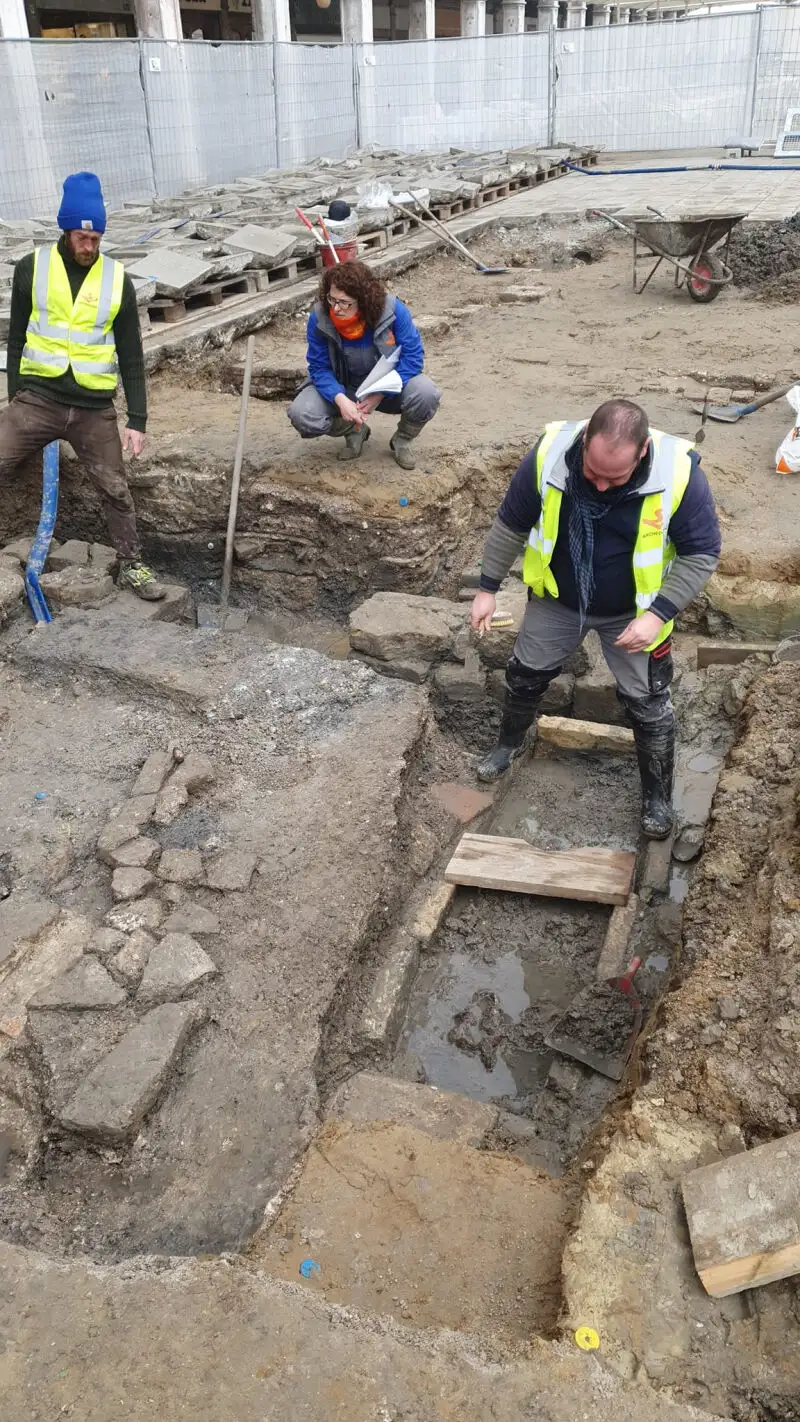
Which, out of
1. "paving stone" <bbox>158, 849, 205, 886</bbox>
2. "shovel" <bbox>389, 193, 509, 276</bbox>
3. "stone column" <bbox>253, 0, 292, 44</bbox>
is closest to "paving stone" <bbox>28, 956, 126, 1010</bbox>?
"paving stone" <bbox>158, 849, 205, 886</bbox>

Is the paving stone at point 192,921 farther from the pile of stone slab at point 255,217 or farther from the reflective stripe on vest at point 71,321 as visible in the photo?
the pile of stone slab at point 255,217

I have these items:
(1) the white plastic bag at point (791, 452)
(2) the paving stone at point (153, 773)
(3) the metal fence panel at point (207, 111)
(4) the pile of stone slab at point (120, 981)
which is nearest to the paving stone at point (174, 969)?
(4) the pile of stone slab at point (120, 981)

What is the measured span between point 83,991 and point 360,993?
3.25 feet

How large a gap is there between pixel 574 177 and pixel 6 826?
19317mm

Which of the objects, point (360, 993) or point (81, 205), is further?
point (81, 205)

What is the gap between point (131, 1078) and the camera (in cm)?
295

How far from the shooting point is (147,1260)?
93.7 inches

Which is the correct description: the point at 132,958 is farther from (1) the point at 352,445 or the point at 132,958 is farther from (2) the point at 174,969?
(1) the point at 352,445

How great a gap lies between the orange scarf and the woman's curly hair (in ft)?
0.14

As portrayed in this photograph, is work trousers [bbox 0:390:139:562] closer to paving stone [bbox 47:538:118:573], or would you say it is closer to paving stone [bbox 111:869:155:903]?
paving stone [bbox 47:538:118:573]

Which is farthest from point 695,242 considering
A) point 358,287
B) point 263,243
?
point 358,287

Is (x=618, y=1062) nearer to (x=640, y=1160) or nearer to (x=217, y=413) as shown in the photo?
(x=640, y=1160)

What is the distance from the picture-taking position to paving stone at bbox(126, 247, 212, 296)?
8516 millimetres

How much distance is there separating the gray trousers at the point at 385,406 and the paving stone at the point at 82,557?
4.82ft
